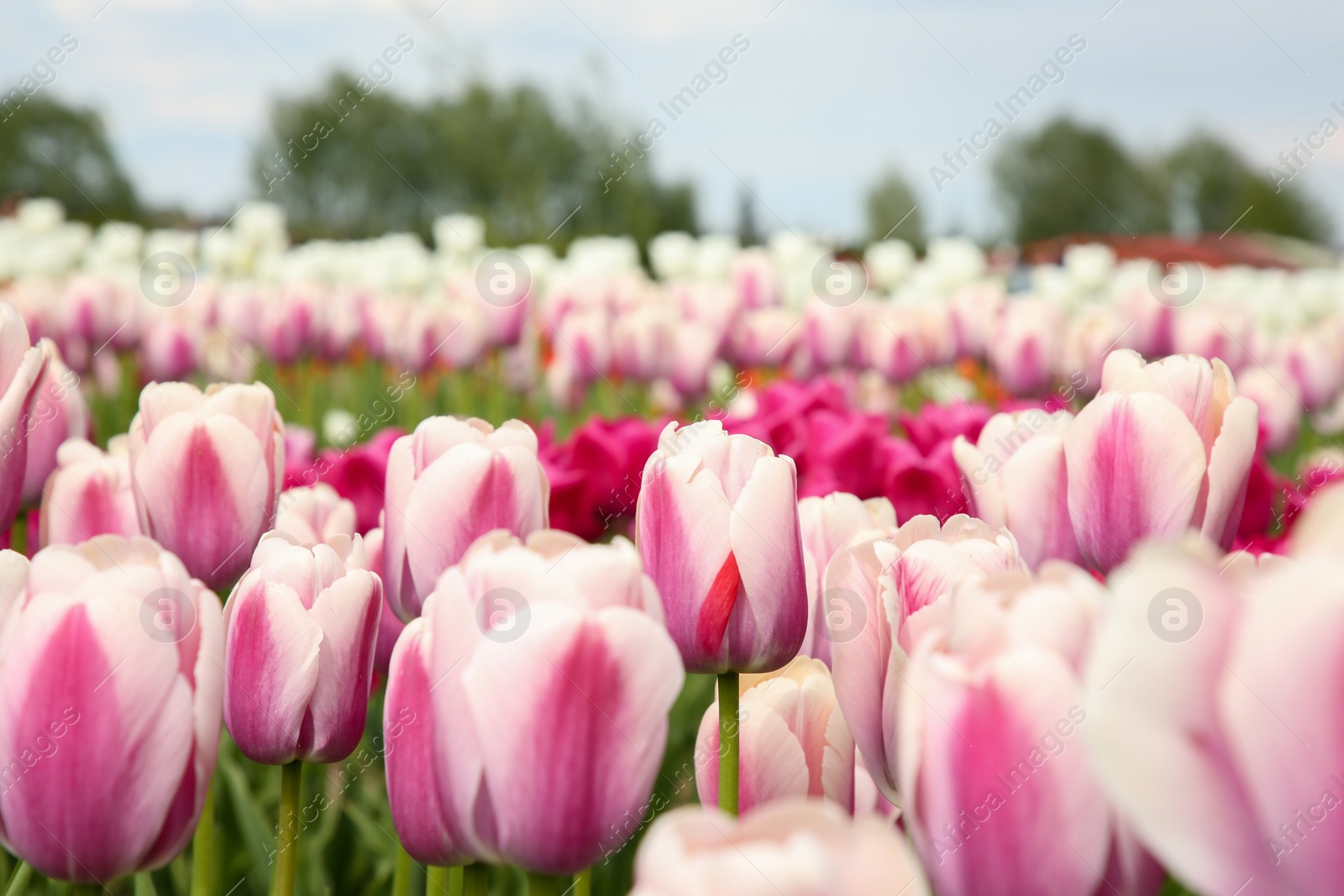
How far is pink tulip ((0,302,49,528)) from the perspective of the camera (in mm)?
→ 1040

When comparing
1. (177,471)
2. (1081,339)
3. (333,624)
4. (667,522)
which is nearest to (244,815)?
(177,471)

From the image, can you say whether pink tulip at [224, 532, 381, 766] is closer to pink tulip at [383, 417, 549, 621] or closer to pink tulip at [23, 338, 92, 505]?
pink tulip at [383, 417, 549, 621]

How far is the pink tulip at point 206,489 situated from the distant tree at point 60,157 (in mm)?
30083

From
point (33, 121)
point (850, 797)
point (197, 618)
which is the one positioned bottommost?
point (850, 797)

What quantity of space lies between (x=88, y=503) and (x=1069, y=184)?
173 ft

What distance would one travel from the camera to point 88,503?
131cm

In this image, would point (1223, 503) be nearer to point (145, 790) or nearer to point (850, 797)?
point (850, 797)

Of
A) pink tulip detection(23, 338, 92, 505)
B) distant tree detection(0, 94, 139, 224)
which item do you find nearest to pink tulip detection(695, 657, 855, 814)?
pink tulip detection(23, 338, 92, 505)

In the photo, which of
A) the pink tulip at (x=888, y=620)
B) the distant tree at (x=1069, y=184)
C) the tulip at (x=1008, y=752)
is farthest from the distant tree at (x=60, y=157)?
the distant tree at (x=1069, y=184)

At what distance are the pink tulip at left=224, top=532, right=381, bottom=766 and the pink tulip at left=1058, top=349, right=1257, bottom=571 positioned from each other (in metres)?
0.63

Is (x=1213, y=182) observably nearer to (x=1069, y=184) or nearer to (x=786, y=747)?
(x=1069, y=184)

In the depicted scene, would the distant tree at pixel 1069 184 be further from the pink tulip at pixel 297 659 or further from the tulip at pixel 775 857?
the tulip at pixel 775 857

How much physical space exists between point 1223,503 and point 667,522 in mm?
516

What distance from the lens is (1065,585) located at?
1.95ft
